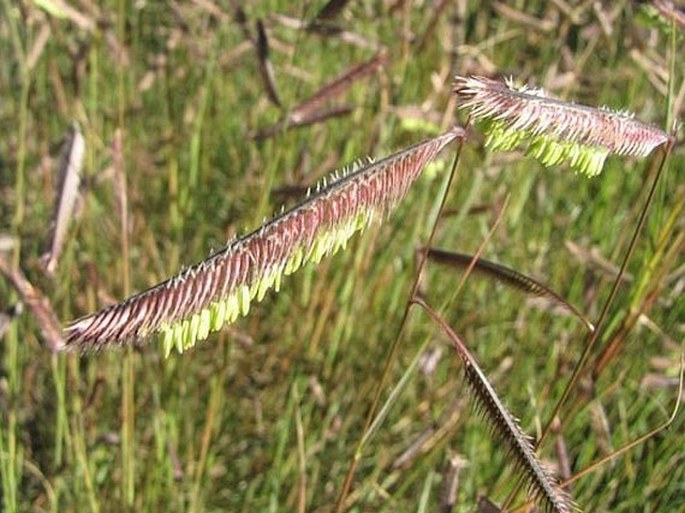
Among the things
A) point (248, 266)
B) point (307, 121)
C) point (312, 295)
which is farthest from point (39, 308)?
point (312, 295)

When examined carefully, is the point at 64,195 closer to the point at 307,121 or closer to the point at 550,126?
the point at 307,121

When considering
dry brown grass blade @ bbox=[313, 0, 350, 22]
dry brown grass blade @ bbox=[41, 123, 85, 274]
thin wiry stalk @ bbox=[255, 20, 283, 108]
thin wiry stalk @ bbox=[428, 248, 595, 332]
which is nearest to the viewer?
thin wiry stalk @ bbox=[428, 248, 595, 332]

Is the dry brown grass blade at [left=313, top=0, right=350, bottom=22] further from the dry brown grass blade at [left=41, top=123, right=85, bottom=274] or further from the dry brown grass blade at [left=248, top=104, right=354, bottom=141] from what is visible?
the dry brown grass blade at [left=41, top=123, right=85, bottom=274]

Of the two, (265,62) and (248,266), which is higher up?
(248,266)

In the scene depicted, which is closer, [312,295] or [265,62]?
[265,62]

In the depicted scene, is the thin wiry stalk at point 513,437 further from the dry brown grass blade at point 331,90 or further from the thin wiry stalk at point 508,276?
the dry brown grass blade at point 331,90

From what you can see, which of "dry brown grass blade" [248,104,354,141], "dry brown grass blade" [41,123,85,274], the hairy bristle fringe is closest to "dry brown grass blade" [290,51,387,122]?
"dry brown grass blade" [248,104,354,141]
